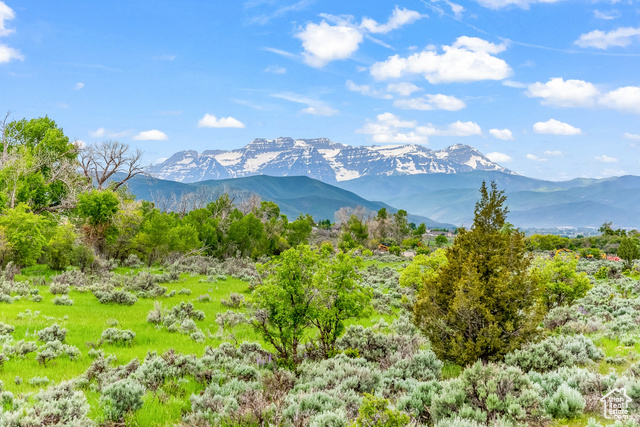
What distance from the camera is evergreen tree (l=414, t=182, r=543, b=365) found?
8664mm

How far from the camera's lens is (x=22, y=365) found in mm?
8797

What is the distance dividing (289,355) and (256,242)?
1402 inches

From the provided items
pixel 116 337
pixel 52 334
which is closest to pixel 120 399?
pixel 116 337

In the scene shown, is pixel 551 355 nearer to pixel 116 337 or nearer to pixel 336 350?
pixel 336 350

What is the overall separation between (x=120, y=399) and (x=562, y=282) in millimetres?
17796

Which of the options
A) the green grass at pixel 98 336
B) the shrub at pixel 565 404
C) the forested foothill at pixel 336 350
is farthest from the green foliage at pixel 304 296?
the shrub at pixel 565 404

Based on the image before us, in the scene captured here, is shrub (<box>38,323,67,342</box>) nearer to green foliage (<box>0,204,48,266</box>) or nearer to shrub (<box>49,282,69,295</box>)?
shrub (<box>49,282,69,295</box>)

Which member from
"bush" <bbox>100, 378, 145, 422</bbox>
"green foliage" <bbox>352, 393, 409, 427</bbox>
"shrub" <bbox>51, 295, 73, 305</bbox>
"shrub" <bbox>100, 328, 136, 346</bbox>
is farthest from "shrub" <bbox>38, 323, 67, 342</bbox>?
"green foliage" <bbox>352, 393, 409, 427</bbox>

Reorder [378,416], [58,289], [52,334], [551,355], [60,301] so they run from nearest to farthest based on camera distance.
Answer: [378,416] → [551,355] → [52,334] → [60,301] → [58,289]

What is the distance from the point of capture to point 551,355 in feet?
29.0

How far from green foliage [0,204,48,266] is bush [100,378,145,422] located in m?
20.4

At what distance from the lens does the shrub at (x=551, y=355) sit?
8.48 meters

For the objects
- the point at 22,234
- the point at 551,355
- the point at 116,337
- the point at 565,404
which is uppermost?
the point at 22,234

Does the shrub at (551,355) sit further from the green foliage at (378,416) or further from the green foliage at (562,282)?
the green foliage at (562,282)
